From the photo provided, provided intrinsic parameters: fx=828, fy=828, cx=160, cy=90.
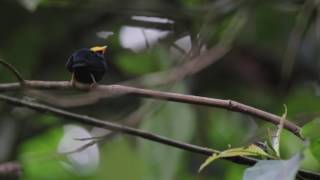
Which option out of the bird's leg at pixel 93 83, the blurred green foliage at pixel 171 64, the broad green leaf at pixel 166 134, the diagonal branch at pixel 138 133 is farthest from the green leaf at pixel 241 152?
the blurred green foliage at pixel 171 64

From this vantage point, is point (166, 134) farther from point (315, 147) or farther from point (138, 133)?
point (315, 147)

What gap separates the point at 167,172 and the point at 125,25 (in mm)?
587

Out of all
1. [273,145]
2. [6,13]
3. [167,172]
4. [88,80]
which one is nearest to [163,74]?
[167,172]

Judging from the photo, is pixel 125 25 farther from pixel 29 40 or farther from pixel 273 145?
pixel 273 145

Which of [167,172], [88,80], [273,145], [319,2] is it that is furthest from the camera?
[319,2]

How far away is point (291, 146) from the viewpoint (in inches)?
70.2

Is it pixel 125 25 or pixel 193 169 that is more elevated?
pixel 125 25

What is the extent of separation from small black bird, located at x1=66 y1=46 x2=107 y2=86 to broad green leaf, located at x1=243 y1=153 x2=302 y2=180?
10.6 inches

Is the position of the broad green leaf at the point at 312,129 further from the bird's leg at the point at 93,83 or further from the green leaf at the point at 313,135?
the bird's leg at the point at 93,83

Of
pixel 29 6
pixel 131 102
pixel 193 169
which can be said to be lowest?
pixel 193 169

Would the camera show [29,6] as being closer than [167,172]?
Yes

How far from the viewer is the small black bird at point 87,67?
3.26ft

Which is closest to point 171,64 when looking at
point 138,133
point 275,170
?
point 138,133

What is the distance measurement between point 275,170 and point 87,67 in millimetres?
309
